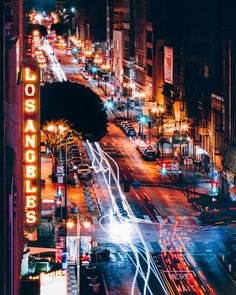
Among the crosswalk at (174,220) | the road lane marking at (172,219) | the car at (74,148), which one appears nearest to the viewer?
the crosswalk at (174,220)

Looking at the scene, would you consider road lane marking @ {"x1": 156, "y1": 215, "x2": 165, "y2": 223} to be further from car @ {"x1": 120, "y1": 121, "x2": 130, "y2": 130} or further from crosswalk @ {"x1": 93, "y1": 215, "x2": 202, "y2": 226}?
car @ {"x1": 120, "y1": 121, "x2": 130, "y2": 130}

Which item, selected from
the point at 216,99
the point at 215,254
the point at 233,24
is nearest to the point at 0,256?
the point at 215,254

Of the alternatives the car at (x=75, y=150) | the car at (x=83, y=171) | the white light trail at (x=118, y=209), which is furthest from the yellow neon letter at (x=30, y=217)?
the car at (x=75, y=150)

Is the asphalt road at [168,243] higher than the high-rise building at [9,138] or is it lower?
lower

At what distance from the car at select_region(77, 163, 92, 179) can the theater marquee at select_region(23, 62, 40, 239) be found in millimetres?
59419

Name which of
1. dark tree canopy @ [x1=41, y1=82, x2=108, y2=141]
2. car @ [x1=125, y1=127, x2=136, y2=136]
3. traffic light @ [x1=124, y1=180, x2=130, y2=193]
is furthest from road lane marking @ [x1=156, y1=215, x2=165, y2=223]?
car @ [x1=125, y1=127, x2=136, y2=136]

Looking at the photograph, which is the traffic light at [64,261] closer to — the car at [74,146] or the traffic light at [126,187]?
the traffic light at [126,187]

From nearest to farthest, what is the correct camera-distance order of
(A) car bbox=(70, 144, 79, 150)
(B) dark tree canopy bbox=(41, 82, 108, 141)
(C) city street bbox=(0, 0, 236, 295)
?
(C) city street bbox=(0, 0, 236, 295) < (B) dark tree canopy bbox=(41, 82, 108, 141) < (A) car bbox=(70, 144, 79, 150)

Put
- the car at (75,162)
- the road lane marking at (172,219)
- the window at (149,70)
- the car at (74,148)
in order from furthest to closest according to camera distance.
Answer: the window at (149,70)
the car at (74,148)
the car at (75,162)
the road lane marking at (172,219)

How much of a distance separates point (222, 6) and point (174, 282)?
52.9 m

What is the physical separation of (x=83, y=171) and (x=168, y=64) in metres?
46.0

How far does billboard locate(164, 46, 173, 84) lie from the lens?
491 ft

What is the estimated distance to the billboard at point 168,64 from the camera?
491 ft

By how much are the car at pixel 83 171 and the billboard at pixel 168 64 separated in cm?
4147
